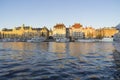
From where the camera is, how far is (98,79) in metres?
15.0

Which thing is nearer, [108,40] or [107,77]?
[107,77]

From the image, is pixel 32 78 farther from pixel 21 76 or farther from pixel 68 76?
pixel 68 76

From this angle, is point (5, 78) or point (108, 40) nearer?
point (5, 78)

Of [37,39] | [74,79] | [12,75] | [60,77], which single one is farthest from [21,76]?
[37,39]

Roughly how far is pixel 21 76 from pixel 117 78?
674 centimetres

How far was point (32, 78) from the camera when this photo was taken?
14977 millimetres

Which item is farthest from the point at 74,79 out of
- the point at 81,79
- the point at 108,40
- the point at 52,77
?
the point at 108,40

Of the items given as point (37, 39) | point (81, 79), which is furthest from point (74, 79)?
point (37, 39)

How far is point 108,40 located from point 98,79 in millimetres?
175296

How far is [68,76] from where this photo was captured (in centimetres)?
1598

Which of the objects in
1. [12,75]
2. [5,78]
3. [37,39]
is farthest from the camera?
[37,39]

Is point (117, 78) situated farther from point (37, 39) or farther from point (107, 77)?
point (37, 39)

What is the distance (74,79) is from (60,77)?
1.15m

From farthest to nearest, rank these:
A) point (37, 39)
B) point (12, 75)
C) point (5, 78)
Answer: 1. point (37, 39)
2. point (12, 75)
3. point (5, 78)
